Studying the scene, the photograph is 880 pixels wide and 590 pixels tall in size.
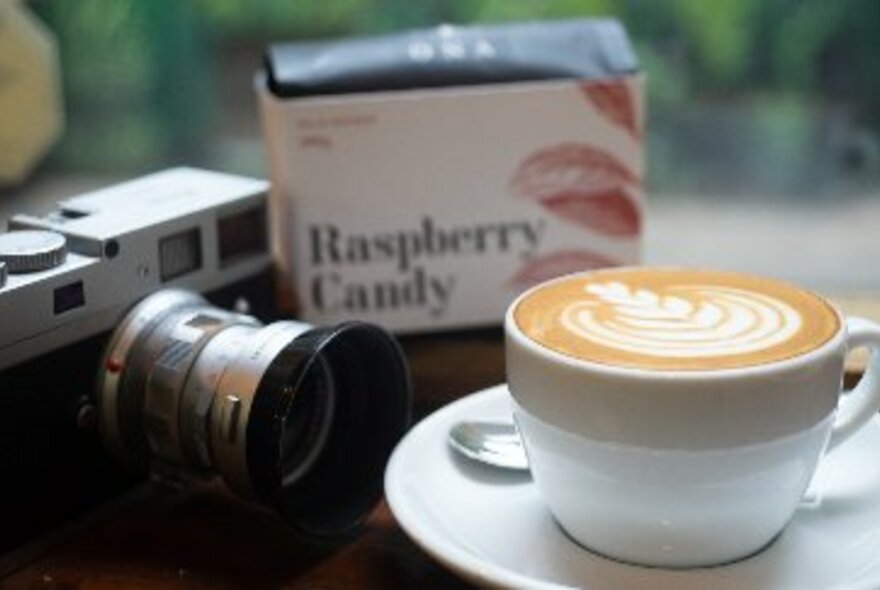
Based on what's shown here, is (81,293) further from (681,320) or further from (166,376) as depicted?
(681,320)

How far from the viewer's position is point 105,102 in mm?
867

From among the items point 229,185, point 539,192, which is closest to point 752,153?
point 539,192

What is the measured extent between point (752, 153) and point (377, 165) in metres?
0.27

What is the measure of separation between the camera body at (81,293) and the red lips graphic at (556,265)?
0.46 feet

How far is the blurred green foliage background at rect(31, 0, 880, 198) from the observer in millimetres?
828

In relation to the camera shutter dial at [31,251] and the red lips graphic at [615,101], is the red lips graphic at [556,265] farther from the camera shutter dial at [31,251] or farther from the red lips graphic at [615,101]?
the camera shutter dial at [31,251]

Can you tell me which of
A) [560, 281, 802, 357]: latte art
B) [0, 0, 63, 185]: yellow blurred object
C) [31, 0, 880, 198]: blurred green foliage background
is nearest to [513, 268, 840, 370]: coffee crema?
[560, 281, 802, 357]: latte art

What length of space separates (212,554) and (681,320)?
0.22 meters

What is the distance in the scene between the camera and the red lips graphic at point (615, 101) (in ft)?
2.26

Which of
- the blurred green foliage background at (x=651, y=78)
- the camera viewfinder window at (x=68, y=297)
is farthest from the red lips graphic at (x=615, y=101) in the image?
the camera viewfinder window at (x=68, y=297)

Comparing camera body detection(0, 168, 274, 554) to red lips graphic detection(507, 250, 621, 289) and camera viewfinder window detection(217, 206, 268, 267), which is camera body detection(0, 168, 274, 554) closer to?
camera viewfinder window detection(217, 206, 268, 267)

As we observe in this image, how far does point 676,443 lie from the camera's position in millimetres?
448

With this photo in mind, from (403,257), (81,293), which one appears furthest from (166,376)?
(403,257)

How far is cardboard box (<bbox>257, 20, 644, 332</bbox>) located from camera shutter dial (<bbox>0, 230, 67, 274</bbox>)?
0.14m
